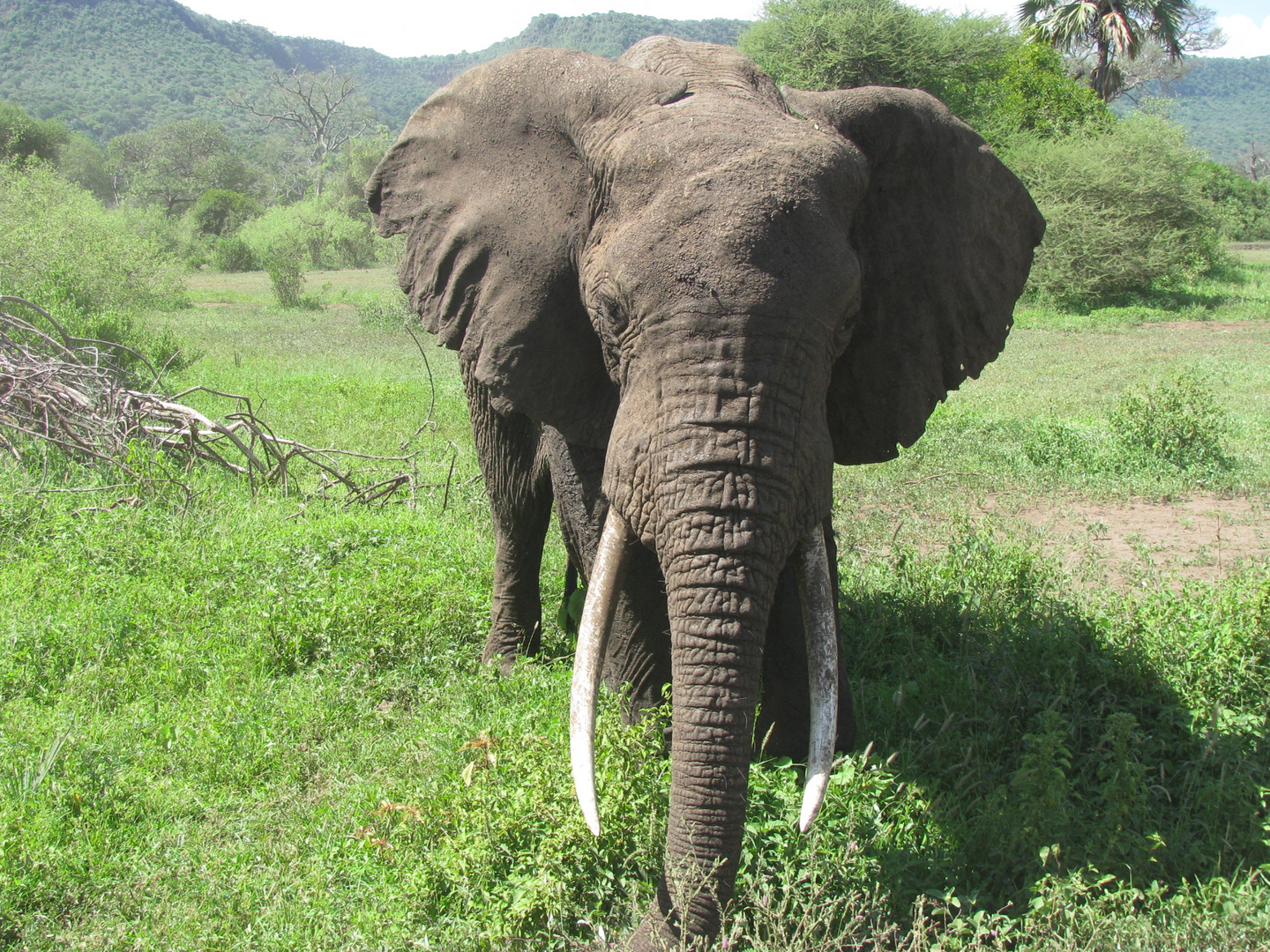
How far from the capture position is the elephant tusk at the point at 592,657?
2.49 metres

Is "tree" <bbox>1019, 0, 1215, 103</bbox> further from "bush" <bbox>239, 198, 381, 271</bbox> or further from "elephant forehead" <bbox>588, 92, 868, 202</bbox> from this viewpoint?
"elephant forehead" <bbox>588, 92, 868, 202</bbox>

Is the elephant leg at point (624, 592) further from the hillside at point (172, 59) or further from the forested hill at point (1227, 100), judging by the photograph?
the forested hill at point (1227, 100)

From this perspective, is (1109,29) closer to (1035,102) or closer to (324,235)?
(1035,102)

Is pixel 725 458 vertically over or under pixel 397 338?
over

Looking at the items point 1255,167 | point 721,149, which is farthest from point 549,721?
point 1255,167

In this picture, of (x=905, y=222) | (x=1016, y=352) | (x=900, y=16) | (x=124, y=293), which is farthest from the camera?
(x=900, y=16)

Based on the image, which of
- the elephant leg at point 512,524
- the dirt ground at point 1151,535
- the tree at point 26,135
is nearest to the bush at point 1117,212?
the dirt ground at point 1151,535

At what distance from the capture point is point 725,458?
2348 millimetres

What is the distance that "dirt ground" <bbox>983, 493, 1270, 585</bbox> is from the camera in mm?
5555

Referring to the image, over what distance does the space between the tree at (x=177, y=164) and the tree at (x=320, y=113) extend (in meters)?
3.34

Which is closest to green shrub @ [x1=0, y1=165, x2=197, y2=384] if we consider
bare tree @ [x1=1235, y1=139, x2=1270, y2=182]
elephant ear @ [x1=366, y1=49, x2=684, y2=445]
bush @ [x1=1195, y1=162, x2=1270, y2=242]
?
elephant ear @ [x1=366, y1=49, x2=684, y2=445]

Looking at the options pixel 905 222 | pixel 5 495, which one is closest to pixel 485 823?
pixel 905 222

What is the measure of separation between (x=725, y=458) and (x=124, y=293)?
1260 centimetres

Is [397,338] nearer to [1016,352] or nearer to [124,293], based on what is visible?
[124,293]
